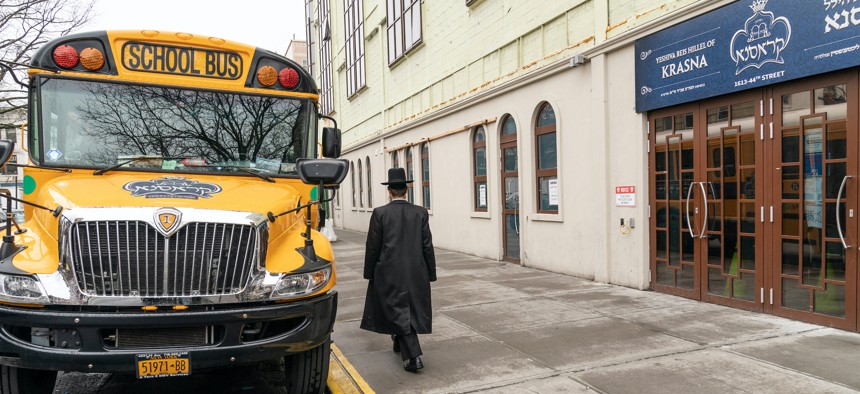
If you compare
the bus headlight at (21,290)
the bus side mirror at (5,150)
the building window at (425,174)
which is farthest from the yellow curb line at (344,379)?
the building window at (425,174)

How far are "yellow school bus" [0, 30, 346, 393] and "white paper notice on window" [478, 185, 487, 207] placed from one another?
27.0 ft

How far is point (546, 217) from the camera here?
10.5 m

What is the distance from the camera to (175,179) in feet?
14.0

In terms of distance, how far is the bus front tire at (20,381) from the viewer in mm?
3592

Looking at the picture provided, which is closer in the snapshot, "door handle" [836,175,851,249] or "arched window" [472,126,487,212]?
"door handle" [836,175,851,249]

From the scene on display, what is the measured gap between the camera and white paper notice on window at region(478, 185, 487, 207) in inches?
515

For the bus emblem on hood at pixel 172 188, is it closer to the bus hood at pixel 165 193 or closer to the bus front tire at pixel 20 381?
the bus hood at pixel 165 193

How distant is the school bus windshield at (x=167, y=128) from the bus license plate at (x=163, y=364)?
1.73 meters

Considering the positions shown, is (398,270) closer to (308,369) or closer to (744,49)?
(308,369)

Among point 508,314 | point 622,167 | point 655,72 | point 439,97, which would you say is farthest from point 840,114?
point 439,97

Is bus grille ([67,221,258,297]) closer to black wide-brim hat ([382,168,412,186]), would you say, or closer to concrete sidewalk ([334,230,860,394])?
concrete sidewalk ([334,230,860,394])

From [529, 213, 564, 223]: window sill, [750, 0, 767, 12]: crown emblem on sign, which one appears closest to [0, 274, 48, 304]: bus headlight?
[750, 0, 767, 12]: crown emblem on sign

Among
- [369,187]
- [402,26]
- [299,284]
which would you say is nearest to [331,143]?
[299,284]

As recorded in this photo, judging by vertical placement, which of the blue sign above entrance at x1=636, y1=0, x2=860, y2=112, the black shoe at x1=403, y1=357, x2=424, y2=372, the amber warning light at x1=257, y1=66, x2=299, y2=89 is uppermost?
the blue sign above entrance at x1=636, y1=0, x2=860, y2=112
